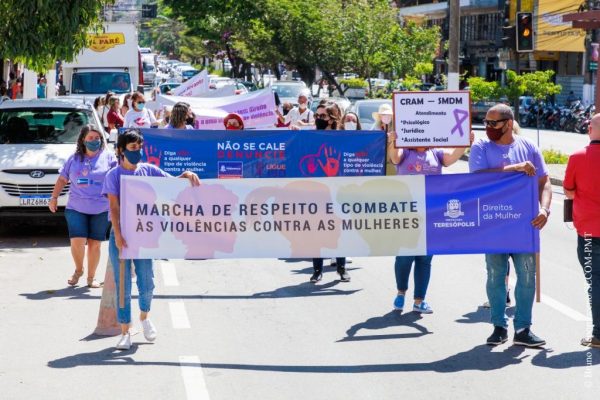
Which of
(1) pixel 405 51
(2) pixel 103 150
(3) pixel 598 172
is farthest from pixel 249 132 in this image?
(1) pixel 405 51

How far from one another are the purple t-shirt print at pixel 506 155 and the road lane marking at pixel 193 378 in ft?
9.04

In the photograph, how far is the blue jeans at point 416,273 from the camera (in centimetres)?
992

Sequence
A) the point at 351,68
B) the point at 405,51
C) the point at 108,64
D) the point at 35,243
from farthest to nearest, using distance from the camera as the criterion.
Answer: the point at 351,68 < the point at 405,51 < the point at 108,64 < the point at 35,243

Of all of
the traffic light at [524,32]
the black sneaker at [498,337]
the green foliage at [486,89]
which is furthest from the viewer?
the green foliage at [486,89]

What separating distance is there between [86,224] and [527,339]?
4972mm

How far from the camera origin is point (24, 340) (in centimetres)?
909

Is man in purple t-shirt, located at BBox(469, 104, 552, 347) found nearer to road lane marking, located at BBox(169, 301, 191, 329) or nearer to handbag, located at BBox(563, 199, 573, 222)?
handbag, located at BBox(563, 199, 573, 222)

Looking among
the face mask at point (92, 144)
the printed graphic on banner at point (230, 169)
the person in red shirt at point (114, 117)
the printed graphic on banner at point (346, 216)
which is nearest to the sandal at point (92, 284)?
the face mask at point (92, 144)

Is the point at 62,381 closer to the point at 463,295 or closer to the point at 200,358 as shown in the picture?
the point at 200,358

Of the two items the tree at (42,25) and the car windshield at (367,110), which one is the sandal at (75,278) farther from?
the car windshield at (367,110)

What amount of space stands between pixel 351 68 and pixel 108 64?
44.0ft

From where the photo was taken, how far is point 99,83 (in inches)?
1300

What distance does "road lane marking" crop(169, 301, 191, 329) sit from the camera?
9617 millimetres

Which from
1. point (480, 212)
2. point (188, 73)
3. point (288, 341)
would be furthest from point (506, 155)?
point (188, 73)
